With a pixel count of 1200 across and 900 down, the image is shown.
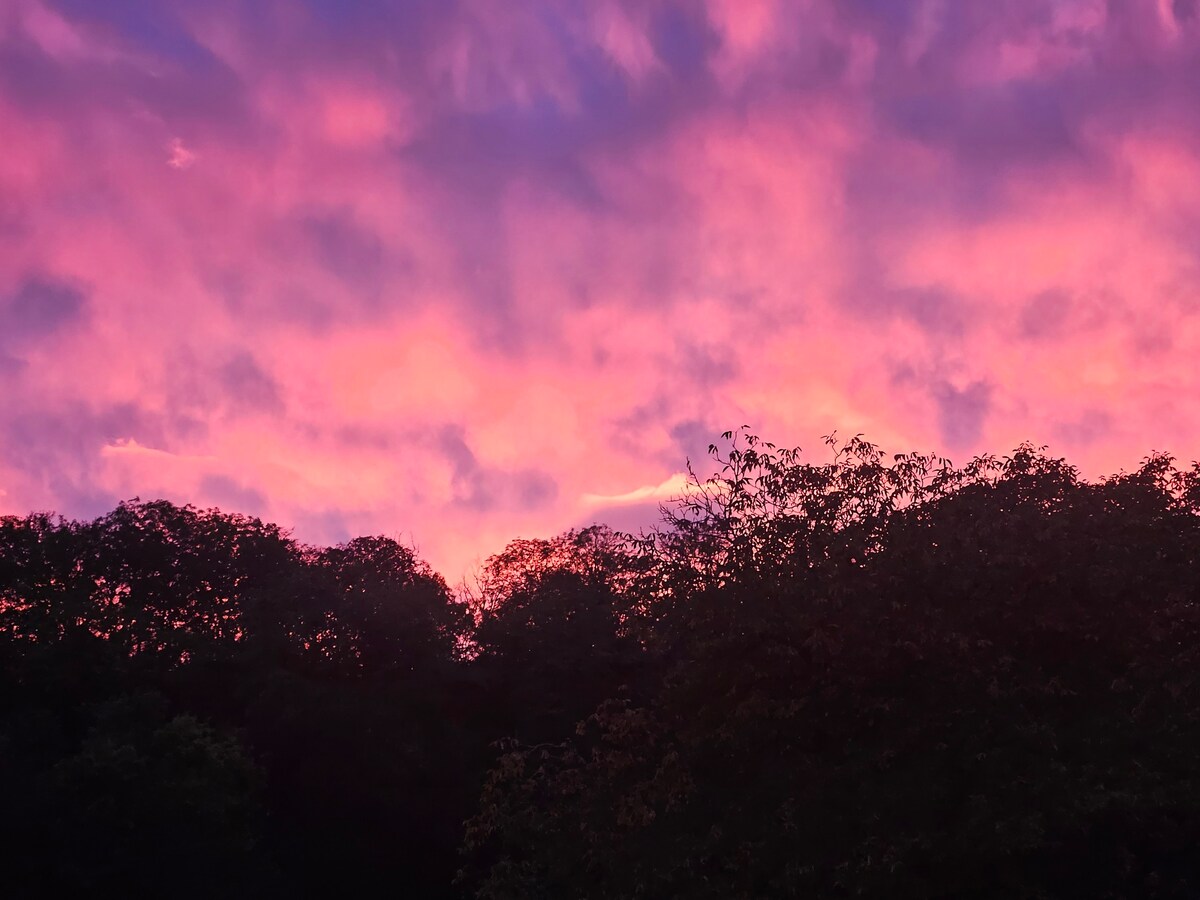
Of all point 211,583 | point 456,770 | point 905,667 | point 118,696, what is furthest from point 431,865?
point 905,667

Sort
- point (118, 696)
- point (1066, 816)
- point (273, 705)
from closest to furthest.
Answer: point (1066, 816) → point (118, 696) → point (273, 705)

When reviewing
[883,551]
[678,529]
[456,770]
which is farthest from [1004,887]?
[456,770]

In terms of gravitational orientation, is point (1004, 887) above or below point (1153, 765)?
below

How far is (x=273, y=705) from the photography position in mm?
41125

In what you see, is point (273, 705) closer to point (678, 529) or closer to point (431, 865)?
point (431, 865)

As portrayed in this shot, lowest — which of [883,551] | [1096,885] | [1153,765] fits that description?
[1096,885]

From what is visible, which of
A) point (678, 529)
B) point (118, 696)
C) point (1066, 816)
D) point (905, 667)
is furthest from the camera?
point (118, 696)

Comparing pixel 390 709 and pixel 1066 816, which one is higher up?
pixel 390 709

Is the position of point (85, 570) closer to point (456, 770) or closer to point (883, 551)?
point (456, 770)

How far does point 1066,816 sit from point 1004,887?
194 cm

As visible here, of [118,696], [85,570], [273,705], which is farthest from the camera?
[85,570]

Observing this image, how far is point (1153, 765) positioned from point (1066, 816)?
1.82 m

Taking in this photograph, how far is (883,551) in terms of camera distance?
67.5 ft

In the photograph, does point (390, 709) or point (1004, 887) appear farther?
point (390, 709)
